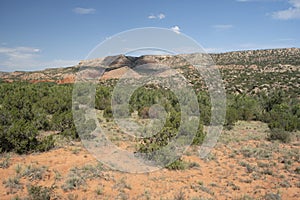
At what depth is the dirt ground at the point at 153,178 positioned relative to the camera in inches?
287

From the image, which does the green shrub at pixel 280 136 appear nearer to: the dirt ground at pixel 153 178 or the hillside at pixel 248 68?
the dirt ground at pixel 153 178

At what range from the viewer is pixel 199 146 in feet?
42.0

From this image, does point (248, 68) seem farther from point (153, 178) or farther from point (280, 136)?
point (153, 178)

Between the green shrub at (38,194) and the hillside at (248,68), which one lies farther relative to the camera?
the hillside at (248,68)

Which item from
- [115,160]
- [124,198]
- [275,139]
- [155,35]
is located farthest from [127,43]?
[275,139]

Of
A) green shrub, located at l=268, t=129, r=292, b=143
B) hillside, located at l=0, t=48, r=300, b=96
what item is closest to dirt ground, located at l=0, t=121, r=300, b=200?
green shrub, located at l=268, t=129, r=292, b=143

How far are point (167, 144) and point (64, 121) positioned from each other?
5722mm

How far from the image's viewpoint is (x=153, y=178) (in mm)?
8523

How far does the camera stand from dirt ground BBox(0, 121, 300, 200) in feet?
23.9

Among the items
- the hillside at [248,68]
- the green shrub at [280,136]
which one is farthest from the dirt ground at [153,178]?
the hillside at [248,68]

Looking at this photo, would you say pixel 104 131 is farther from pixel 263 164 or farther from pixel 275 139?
pixel 275 139

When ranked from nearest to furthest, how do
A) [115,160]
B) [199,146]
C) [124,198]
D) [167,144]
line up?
[124,198] → [115,160] → [167,144] → [199,146]

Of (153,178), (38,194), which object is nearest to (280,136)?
(153,178)

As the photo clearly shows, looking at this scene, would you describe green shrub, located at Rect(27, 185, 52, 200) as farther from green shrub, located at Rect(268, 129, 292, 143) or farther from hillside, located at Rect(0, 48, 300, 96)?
hillside, located at Rect(0, 48, 300, 96)
